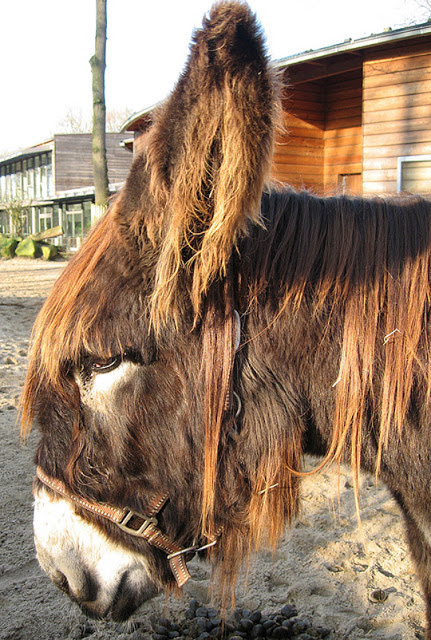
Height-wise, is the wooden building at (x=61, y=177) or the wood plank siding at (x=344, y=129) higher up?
the wooden building at (x=61, y=177)

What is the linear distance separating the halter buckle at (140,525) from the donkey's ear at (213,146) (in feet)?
2.26

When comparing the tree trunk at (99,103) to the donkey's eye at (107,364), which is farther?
the tree trunk at (99,103)

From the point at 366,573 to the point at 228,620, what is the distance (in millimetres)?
949

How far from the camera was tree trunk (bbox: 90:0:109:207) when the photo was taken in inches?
406

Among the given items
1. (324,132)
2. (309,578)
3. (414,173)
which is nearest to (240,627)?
(309,578)

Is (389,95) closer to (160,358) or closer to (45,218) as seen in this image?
(160,358)

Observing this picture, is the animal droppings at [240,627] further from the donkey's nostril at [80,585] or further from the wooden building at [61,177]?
the wooden building at [61,177]

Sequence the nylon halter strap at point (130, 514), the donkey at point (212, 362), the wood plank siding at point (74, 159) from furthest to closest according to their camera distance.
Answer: the wood plank siding at point (74, 159) → the nylon halter strap at point (130, 514) → the donkey at point (212, 362)

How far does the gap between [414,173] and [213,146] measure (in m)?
8.24

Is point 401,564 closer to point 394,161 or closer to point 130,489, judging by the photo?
point 130,489

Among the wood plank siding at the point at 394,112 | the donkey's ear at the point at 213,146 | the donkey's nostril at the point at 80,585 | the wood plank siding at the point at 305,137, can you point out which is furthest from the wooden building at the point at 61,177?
the donkey's ear at the point at 213,146

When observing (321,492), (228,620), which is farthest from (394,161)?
(228,620)

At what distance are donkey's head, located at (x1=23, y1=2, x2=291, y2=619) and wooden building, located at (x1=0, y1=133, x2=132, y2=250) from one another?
113ft

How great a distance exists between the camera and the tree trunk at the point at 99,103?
33.9 feet
